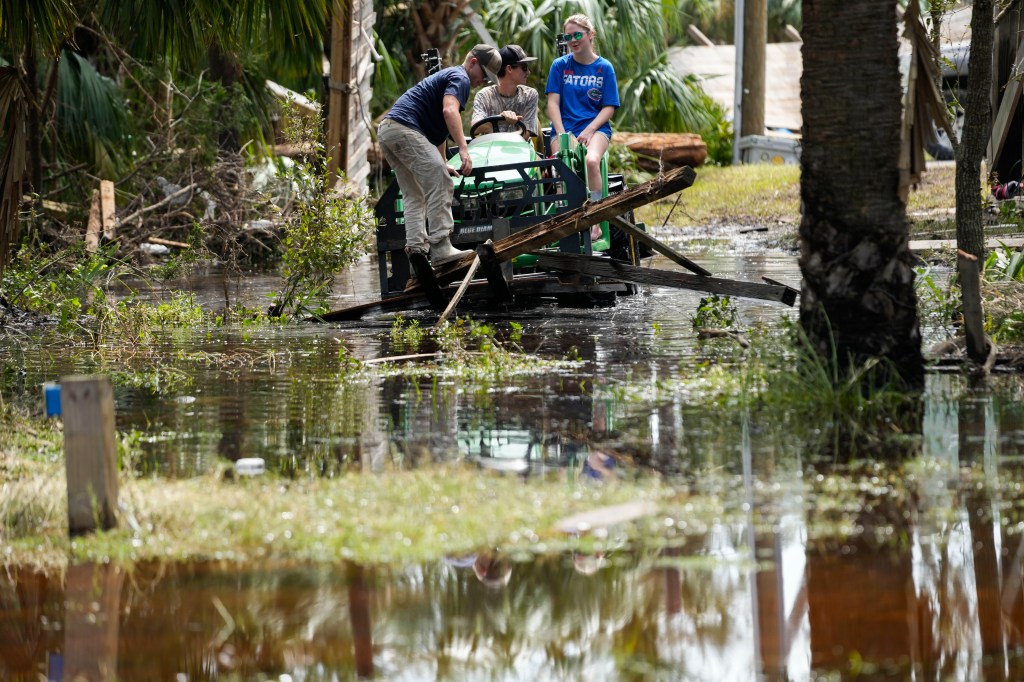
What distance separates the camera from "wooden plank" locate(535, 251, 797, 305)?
9992 mm

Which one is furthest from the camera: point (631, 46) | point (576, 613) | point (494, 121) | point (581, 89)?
point (631, 46)

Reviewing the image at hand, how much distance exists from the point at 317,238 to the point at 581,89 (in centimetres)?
281

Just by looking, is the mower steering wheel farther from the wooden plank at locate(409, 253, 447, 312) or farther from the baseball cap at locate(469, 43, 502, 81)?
the wooden plank at locate(409, 253, 447, 312)

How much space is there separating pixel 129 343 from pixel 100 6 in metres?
3.87

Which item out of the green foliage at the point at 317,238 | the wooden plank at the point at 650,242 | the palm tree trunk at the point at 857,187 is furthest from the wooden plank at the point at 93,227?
the palm tree trunk at the point at 857,187

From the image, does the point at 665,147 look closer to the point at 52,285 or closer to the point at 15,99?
the point at 52,285

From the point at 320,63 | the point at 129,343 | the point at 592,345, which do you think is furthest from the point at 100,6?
the point at 320,63

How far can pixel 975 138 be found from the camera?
855 cm

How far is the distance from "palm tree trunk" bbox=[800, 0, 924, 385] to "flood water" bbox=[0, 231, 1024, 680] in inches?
19.4

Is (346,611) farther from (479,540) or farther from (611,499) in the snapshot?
(611,499)

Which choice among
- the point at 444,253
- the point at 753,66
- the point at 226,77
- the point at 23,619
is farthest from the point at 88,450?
the point at 753,66

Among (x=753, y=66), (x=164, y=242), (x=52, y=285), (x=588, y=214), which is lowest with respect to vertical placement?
(x=52, y=285)

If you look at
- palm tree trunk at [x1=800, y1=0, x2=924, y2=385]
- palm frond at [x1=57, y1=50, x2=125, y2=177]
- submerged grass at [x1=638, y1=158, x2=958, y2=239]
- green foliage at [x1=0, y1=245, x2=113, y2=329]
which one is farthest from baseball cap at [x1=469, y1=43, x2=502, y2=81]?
submerged grass at [x1=638, y1=158, x2=958, y2=239]

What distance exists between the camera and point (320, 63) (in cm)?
2486
